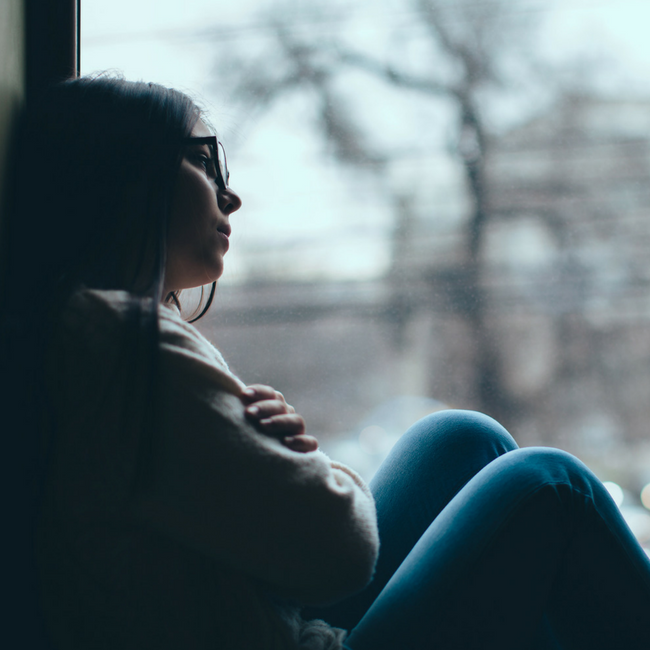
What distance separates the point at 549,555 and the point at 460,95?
32.1 inches

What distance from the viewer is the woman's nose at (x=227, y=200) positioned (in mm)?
637

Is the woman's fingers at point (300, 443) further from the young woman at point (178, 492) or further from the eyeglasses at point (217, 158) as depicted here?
the eyeglasses at point (217, 158)

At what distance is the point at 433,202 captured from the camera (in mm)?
1014

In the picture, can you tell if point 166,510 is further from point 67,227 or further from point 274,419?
point 67,227

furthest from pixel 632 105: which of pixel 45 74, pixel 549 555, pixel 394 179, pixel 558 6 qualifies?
pixel 45 74

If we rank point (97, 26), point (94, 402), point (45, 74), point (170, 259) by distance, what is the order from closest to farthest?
point (94, 402) < point (170, 259) < point (45, 74) < point (97, 26)

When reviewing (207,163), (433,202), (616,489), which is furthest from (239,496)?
(616,489)

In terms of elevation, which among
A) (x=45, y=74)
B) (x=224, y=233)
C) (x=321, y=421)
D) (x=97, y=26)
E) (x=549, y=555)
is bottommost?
(x=321, y=421)

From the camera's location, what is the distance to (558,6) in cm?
101

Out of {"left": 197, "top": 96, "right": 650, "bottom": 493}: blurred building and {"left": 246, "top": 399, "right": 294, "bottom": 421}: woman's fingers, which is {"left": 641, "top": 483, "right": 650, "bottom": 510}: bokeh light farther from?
{"left": 246, "top": 399, "right": 294, "bottom": 421}: woman's fingers

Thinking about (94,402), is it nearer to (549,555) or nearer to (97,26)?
(549,555)

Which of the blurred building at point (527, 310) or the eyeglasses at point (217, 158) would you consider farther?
the blurred building at point (527, 310)

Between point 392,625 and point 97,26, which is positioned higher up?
point 97,26

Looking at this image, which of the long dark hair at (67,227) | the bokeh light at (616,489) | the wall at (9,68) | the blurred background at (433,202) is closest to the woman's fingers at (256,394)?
the long dark hair at (67,227)
